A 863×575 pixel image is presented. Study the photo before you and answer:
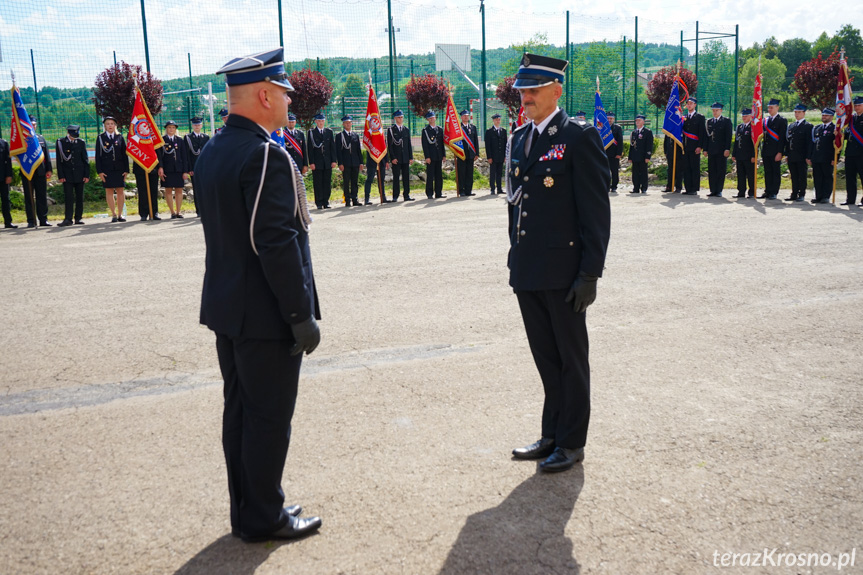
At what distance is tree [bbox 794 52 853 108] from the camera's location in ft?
98.0

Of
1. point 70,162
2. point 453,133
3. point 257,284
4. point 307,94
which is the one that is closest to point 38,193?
point 70,162

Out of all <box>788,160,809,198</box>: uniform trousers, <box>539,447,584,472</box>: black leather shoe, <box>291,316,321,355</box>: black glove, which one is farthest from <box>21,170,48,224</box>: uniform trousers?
<box>788,160,809,198</box>: uniform trousers

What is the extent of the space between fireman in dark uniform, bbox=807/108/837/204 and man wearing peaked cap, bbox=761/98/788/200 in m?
0.79

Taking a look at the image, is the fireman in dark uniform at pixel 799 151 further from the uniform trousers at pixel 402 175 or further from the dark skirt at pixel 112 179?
the dark skirt at pixel 112 179

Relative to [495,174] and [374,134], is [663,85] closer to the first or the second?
[495,174]

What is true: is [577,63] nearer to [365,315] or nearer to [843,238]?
[843,238]

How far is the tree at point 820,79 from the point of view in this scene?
2986cm

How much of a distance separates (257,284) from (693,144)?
657 inches

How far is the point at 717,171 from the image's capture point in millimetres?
17109

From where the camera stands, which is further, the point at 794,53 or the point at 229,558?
the point at 794,53

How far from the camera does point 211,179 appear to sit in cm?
281

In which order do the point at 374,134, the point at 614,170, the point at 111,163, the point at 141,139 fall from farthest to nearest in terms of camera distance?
1. the point at 614,170
2. the point at 374,134
3. the point at 141,139
4. the point at 111,163

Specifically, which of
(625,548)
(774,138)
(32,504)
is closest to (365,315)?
(32,504)

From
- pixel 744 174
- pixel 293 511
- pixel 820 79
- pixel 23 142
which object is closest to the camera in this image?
pixel 293 511
